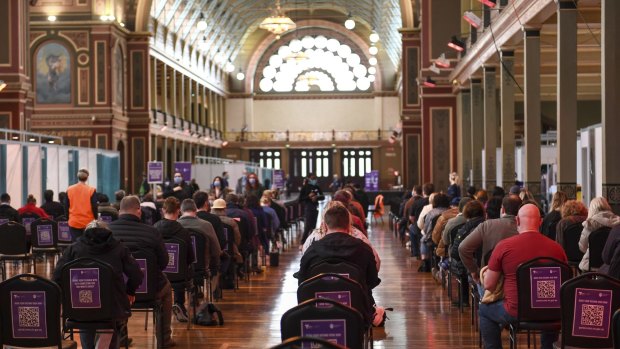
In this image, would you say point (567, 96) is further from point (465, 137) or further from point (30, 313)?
point (465, 137)

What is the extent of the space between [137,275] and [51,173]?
53.3 feet

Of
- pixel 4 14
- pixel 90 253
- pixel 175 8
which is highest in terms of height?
pixel 175 8

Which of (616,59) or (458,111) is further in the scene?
(458,111)

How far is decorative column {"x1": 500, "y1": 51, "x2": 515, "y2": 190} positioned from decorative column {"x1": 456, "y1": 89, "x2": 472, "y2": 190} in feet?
21.2

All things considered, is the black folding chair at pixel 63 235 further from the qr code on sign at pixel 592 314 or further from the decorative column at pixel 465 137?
the decorative column at pixel 465 137

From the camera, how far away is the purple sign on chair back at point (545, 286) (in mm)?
6887

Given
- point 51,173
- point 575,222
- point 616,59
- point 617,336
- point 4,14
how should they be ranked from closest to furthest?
point 617,336, point 575,222, point 616,59, point 51,173, point 4,14

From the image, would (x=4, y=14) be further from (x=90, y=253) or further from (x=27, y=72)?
(x=90, y=253)

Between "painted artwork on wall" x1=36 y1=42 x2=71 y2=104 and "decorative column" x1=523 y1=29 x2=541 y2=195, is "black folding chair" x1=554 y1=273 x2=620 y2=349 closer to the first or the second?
"decorative column" x1=523 y1=29 x2=541 y2=195

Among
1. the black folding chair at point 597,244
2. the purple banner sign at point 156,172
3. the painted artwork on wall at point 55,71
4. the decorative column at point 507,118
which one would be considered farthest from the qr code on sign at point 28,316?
the painted artwork on wall at point 55,71

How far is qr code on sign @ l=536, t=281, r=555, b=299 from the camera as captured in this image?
6.93 meters

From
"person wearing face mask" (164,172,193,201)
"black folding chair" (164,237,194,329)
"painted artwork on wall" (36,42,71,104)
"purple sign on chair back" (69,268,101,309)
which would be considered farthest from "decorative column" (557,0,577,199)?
"painted artwork on wall" (36,42,71,104)

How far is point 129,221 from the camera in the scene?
8.57 meters

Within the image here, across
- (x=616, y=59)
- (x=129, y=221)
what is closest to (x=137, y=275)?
(x=129, y=221)
